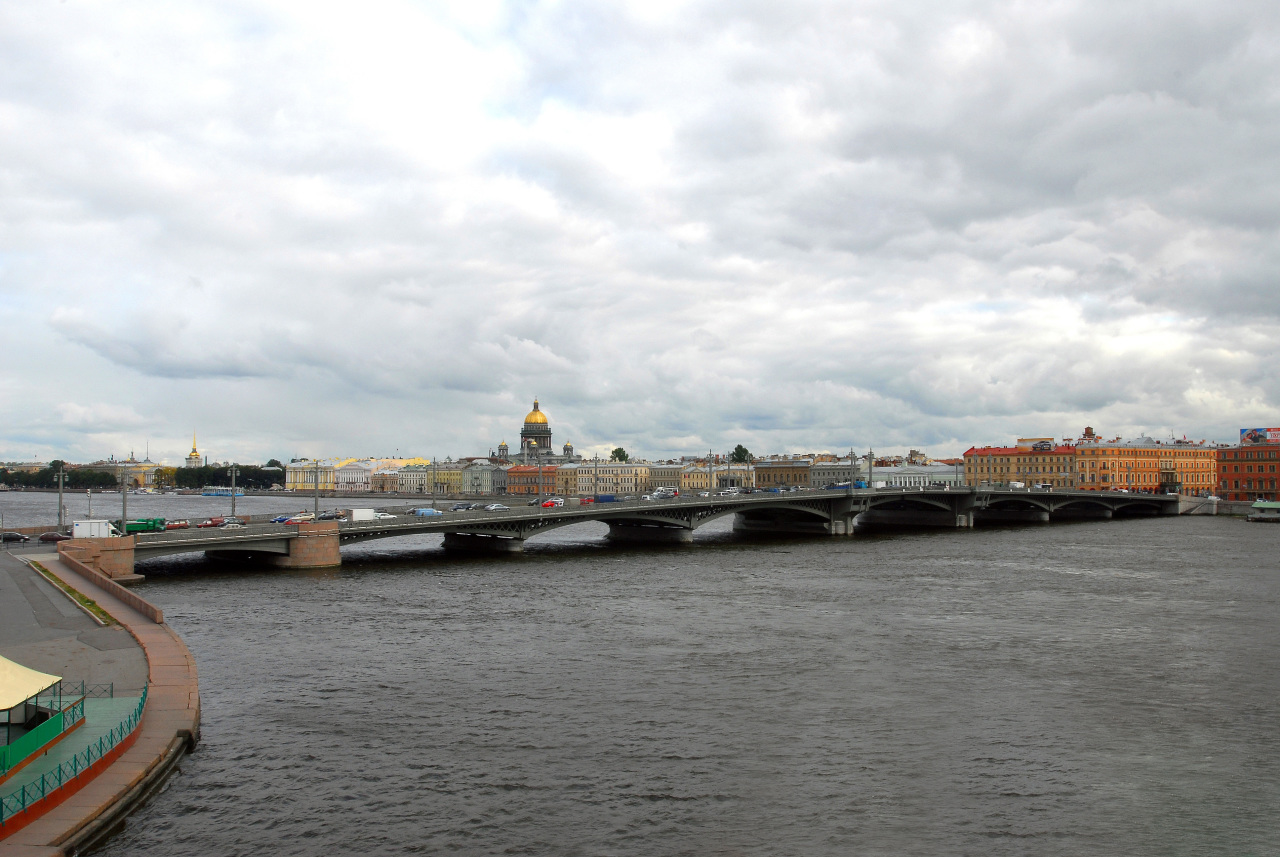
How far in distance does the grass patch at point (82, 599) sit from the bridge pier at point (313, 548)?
434 inches

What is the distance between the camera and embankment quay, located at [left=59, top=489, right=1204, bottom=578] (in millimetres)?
38312

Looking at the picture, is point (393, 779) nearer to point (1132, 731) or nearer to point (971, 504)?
point (1132, 731)

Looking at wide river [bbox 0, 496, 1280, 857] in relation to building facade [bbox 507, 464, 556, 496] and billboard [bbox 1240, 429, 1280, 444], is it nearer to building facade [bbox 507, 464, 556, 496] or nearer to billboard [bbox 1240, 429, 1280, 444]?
billboard [bbox 1240, 429, 1280, 444]

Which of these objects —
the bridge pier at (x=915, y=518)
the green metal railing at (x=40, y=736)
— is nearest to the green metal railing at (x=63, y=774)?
the green metal railing at (x=40, y=736)

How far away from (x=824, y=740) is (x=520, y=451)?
17838 centimetres

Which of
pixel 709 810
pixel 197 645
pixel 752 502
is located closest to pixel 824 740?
pixel 709 810

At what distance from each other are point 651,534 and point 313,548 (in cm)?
2416

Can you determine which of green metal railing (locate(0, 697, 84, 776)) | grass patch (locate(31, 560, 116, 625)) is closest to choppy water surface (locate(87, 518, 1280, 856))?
green metal railing (locate(0, 697, 84, 776))

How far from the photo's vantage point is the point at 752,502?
201 feet

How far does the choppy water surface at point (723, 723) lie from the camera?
498 inches

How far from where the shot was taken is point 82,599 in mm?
24953

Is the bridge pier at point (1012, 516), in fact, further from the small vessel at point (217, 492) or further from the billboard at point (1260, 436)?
the small vessel at point (217, 492)

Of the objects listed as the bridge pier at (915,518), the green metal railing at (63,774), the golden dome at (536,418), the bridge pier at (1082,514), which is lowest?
the bridge pier at (1082,514)

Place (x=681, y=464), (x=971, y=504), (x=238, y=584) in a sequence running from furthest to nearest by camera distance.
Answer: (x=681, y=464), (x=971, y=504), (x=238, y=584)
